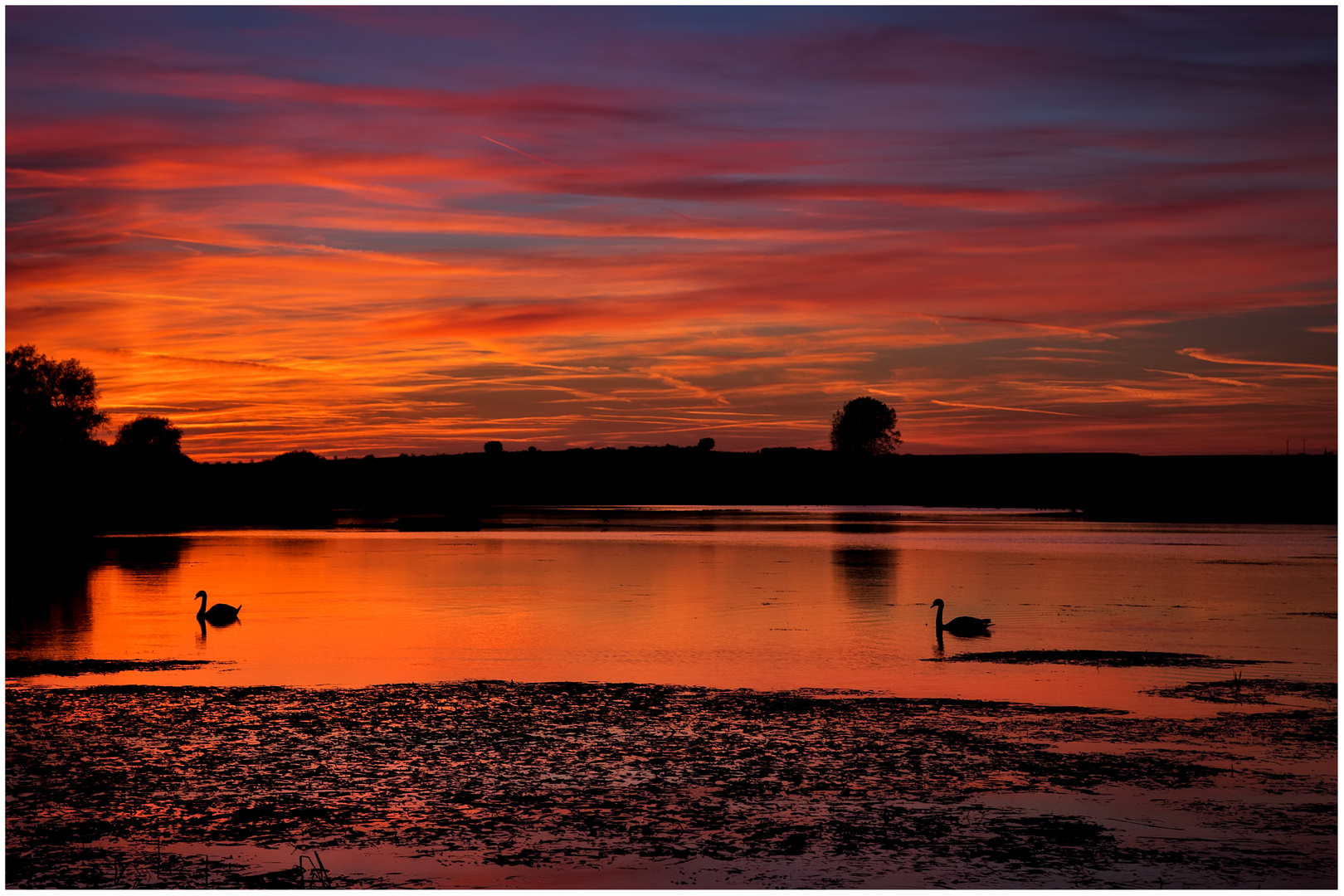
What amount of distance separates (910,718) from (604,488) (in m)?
120

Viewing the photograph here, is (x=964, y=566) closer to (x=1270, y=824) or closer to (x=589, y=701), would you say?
(x=589, y=701)

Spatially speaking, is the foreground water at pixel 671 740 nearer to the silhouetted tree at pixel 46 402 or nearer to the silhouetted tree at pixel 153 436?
the silhouetted tree at pixel 46 402

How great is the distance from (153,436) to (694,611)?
12450cm

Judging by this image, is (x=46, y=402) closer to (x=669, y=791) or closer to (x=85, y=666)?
(x=85, y=666)

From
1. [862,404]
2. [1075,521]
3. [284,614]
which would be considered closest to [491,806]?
[284,614]

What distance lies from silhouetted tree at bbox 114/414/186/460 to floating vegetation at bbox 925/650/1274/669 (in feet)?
402

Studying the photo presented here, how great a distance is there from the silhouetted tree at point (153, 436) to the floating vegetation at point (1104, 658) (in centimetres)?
12246

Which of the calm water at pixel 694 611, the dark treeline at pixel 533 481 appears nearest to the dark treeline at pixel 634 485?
the dark treeline at pixel 533 481

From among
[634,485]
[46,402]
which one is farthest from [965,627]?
[634,485]

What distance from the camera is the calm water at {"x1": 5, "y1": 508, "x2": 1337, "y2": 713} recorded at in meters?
19.0

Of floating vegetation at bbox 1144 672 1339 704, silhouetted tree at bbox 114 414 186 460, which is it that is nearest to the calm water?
floating vegetation at bbox 1144 672 1339 704

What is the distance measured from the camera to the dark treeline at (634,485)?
83812mm

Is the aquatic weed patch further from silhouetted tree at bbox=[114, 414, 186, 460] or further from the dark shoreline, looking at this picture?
silhouetted tree at bbox=[114, 414, 186, 460]

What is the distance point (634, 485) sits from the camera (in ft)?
447
